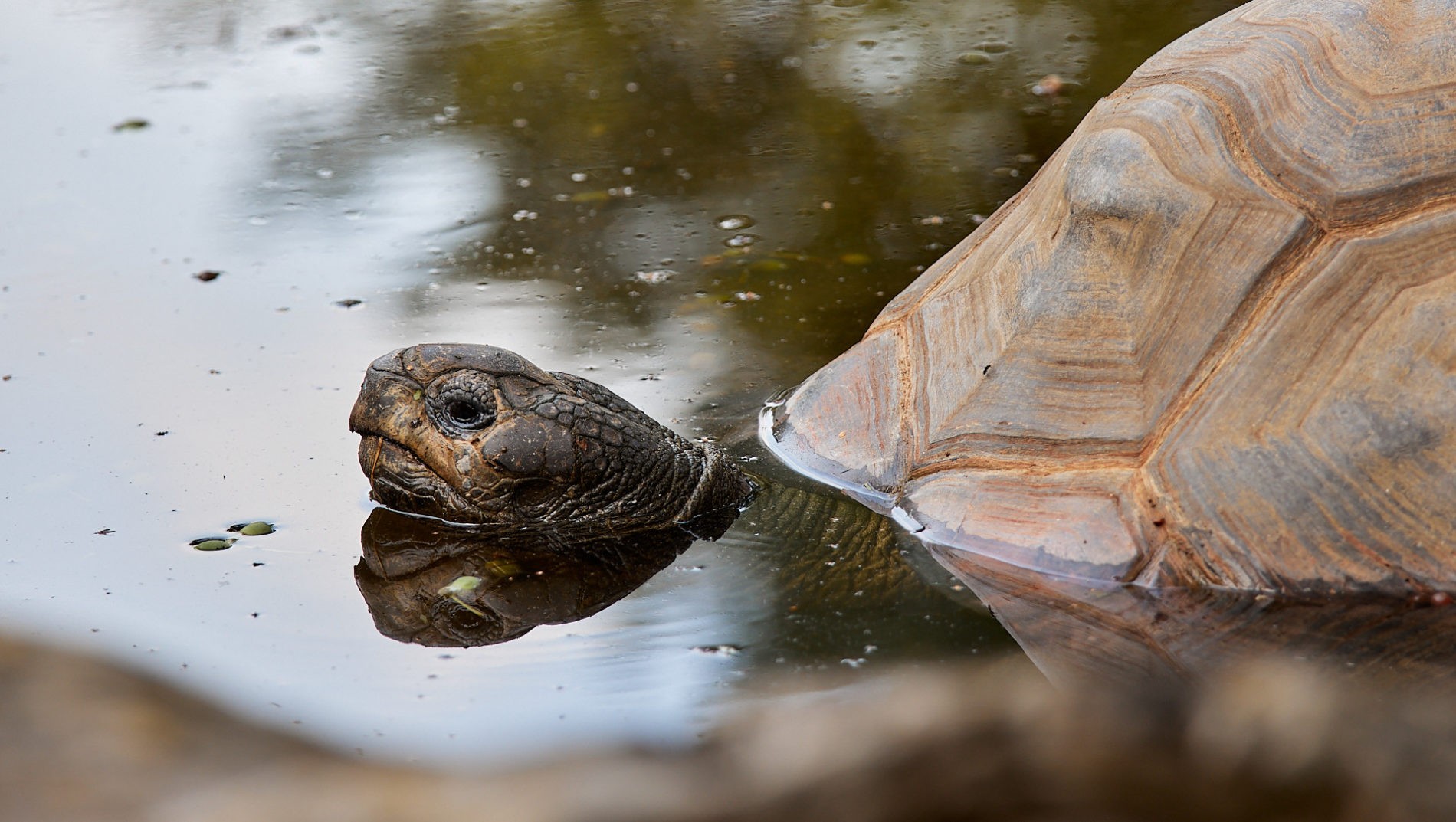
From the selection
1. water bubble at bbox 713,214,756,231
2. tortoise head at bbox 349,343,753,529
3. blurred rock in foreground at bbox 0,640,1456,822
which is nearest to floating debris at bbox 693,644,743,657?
tortoise head at bbox 349,343,753,529

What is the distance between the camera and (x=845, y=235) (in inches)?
228

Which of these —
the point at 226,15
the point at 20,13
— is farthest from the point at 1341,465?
the point at 20,13

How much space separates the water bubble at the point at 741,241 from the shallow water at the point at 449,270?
0.03 meters

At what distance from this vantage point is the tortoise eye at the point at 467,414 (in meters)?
3.76

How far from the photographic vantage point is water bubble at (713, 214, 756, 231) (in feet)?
19.6

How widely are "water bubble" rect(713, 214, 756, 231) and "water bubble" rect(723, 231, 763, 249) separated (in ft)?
0.25

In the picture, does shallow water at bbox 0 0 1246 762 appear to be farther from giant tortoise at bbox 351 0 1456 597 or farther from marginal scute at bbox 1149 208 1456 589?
marginal scute at bbox 1149 208 1456 589

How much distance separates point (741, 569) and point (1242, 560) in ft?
4.22

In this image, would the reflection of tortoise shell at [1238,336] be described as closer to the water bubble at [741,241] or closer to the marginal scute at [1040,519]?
the marginal scute at [1040,519]

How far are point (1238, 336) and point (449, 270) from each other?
3.49 meters

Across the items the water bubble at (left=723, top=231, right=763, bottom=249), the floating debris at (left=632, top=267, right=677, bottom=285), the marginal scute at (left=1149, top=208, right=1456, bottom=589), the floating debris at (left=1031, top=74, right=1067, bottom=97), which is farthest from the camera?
the floating debris at (left=1031, top=74, right=1067, bottom=97)

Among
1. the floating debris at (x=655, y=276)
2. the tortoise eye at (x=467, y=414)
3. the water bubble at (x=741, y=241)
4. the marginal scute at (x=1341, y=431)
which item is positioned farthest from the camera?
the water bubble at (x=741, y=241)

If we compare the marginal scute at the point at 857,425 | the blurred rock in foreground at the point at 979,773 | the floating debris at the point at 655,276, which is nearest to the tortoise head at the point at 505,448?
the marginal scute at the point at 857,425

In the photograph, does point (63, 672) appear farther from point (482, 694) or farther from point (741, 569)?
point (741, 569)
